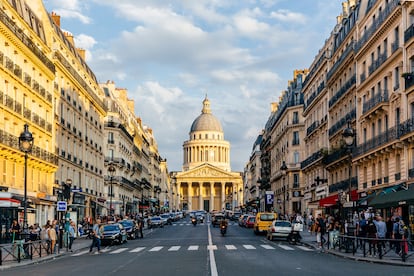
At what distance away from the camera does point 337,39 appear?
58.1m

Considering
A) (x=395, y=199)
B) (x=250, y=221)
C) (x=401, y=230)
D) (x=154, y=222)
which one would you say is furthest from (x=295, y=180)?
(x=401, y=230)

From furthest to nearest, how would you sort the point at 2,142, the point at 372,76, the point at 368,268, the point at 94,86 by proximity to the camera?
1. the point at 94,86
2. the point at 372,76
3. the point at 2,142
4. the point at 368,268

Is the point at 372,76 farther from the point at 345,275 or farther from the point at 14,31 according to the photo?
the point at 345,275

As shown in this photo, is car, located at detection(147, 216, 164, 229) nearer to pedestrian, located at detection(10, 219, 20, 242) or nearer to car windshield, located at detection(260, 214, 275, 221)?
car windshield, located at detection(260, 214, 275, 221)

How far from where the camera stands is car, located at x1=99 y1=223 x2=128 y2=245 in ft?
129

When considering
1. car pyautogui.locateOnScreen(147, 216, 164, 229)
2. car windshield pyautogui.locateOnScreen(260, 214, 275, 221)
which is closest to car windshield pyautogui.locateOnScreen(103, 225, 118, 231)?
car windshield pyautogui.locateOnScreen(260, 214, 275, 221)

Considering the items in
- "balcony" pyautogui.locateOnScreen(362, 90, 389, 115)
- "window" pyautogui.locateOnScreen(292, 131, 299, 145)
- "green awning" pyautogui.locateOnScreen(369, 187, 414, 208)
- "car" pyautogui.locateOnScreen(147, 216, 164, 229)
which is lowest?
"car" pyautogui.locateOnScreen(147, 216, 164, 229)

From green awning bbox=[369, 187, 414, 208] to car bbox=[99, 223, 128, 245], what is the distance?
46.7 feet

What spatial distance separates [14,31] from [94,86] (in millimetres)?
31170

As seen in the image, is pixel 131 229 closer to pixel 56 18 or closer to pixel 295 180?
pixel 56 18

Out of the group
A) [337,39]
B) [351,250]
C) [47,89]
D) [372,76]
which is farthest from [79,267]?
[337,39]

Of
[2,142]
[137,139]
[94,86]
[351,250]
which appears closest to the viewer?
[351,250]

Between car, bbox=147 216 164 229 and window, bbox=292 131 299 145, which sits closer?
car, bbox=147 216 164 229

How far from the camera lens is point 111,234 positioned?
39625 millimetres
